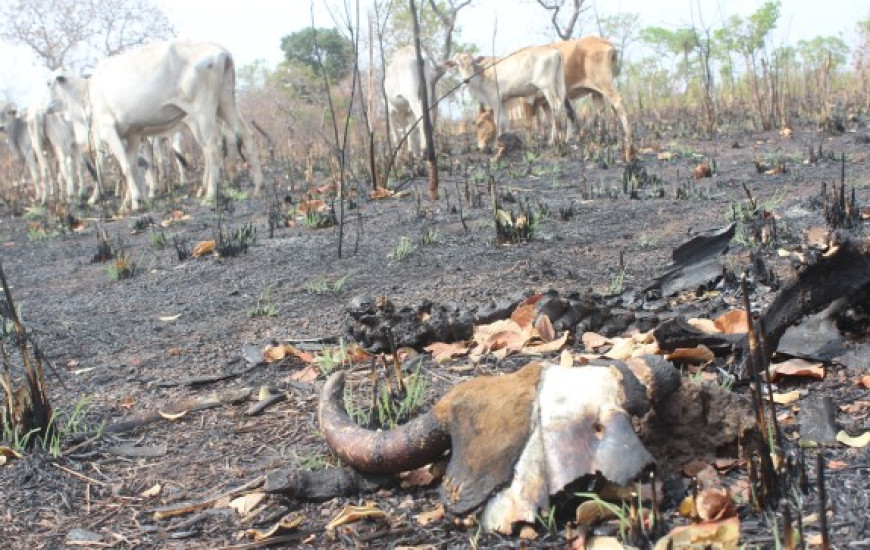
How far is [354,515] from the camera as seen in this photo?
181 centimetres

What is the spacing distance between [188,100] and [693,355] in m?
9.69

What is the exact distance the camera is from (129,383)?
3.21m

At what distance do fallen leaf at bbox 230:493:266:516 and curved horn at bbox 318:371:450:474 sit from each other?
21 cm

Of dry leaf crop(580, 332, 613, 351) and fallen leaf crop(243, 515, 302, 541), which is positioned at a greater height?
dry leaf crop(580, 332, 613, 351)

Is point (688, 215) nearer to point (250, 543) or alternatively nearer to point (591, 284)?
point (591, 284)

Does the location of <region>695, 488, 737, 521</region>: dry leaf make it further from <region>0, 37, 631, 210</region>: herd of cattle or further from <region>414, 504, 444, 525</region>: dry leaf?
<region>0, 37, 631, 210</region>: herd of cattle

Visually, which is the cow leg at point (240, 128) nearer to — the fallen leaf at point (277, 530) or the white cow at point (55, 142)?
the white cow at point (55, 142)

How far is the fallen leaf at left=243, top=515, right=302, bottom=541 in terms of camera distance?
1806mm

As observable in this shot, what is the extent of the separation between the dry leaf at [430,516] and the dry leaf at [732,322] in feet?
4.07

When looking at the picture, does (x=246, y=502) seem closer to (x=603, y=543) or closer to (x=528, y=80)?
(x=603, y=543)

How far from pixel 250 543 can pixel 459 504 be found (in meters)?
0.46

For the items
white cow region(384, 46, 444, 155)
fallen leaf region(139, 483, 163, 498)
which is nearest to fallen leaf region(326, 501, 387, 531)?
fallen leaf region(139, 483, 163, 498)

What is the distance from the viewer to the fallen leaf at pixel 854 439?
1847mm

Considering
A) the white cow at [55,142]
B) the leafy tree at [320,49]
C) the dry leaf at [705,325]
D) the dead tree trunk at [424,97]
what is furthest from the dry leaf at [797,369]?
the leafy tree at [320,49]
